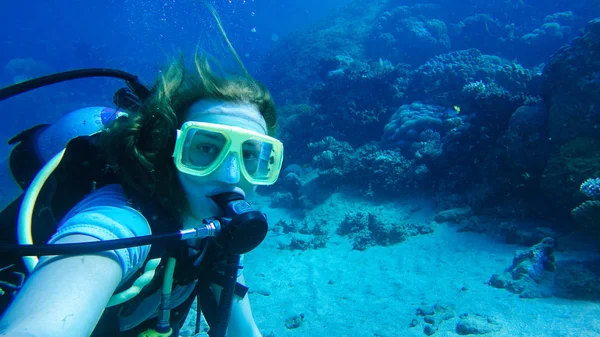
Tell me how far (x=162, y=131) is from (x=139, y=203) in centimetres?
43

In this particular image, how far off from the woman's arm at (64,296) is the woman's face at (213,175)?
63cm

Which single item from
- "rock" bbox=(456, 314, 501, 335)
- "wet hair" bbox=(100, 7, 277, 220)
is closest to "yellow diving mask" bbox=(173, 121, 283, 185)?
"wet hair" bbox=(100, 7, 277, 220)

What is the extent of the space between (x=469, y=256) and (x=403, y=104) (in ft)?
25.7

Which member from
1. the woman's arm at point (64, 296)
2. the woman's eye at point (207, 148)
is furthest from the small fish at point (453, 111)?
the woman's arm at point (64, 296)

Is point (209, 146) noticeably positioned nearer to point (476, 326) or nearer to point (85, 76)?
point (85, 76)

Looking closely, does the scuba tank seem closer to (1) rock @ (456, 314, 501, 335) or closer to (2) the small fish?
(1) rock @ (456, 314, 501, 335)

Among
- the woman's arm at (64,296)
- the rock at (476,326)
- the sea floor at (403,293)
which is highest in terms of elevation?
the woman's arm at (64,296)

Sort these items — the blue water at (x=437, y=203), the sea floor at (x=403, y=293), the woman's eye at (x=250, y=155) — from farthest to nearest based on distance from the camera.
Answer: the blue water at (x=437, y=203) < the sea floor at (x=403, y=293) < the woman's eye at (x=250, y=155)

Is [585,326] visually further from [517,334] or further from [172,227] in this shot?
[172,227]

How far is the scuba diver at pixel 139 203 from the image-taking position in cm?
109

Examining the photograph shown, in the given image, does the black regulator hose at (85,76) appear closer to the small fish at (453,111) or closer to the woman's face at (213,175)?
the woman's face at (213,175)

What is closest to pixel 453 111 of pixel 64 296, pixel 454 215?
pixel 454 215

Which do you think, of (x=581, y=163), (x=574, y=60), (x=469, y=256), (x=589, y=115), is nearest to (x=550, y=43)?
(x=574, y=60)

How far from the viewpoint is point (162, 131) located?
1.77 m
